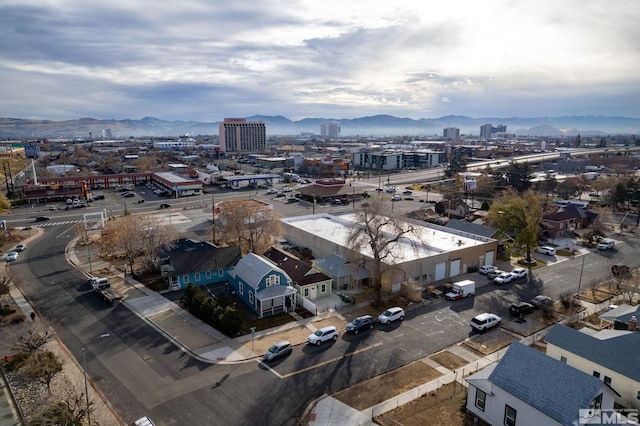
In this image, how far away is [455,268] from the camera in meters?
44.3

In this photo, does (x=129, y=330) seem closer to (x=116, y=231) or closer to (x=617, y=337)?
(x=116, y=231)

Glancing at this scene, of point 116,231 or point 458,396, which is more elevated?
point 116,231

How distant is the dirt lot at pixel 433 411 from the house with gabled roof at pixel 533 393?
1065 mm

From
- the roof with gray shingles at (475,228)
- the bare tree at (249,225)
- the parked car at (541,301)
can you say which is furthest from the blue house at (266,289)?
the roof with gray shingles at (475,228)

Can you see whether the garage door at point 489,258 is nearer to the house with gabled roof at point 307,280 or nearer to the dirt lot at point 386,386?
the house with gabled roof at point 307,280

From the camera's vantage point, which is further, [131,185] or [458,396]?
[131,185]

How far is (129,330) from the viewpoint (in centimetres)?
3178

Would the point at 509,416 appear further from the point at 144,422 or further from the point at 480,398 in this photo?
the point at 144,422

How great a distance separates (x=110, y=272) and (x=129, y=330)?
1617 cm

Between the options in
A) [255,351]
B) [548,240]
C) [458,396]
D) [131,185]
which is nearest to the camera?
[458,396]

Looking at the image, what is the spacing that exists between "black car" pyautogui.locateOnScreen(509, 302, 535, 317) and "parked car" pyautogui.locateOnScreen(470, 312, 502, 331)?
107 inches

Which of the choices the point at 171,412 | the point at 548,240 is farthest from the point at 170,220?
the point at 548,240

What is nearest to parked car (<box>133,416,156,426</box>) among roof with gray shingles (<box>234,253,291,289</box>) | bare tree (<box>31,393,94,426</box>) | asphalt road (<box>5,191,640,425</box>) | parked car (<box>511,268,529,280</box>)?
asphalt road (<box>5,191,640,425</box>)

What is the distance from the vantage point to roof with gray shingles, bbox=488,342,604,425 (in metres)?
18.6
